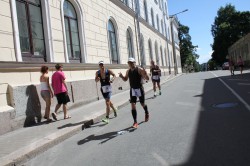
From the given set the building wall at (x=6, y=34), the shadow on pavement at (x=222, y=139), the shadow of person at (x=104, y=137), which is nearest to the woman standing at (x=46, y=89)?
the building wall at (x=6, y=34)

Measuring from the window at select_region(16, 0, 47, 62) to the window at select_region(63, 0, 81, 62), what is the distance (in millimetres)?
2003

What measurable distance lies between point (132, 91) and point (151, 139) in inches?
75.8

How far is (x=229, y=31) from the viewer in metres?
71.6

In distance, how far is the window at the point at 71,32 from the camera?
1372cm

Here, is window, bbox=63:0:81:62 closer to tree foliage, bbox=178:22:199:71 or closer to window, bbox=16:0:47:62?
window, bbox=16:0:47:62

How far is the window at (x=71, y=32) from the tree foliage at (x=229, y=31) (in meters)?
61.6

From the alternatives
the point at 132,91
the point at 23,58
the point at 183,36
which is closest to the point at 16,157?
the point at 132,91

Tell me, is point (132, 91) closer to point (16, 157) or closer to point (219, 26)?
point (16, 157)

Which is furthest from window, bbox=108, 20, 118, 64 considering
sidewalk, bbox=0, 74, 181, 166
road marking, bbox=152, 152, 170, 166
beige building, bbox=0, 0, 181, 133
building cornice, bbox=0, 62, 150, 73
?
road marking, bbox=152, 152, 170, 166

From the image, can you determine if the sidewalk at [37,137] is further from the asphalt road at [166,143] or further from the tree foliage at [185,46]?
the tree foliage at [185,46]

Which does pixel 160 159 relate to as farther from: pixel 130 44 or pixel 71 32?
pixel 130 44

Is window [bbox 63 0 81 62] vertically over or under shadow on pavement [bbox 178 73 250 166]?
over

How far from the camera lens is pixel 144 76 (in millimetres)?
8188

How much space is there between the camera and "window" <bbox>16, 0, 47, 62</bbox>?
10516 millimetres
